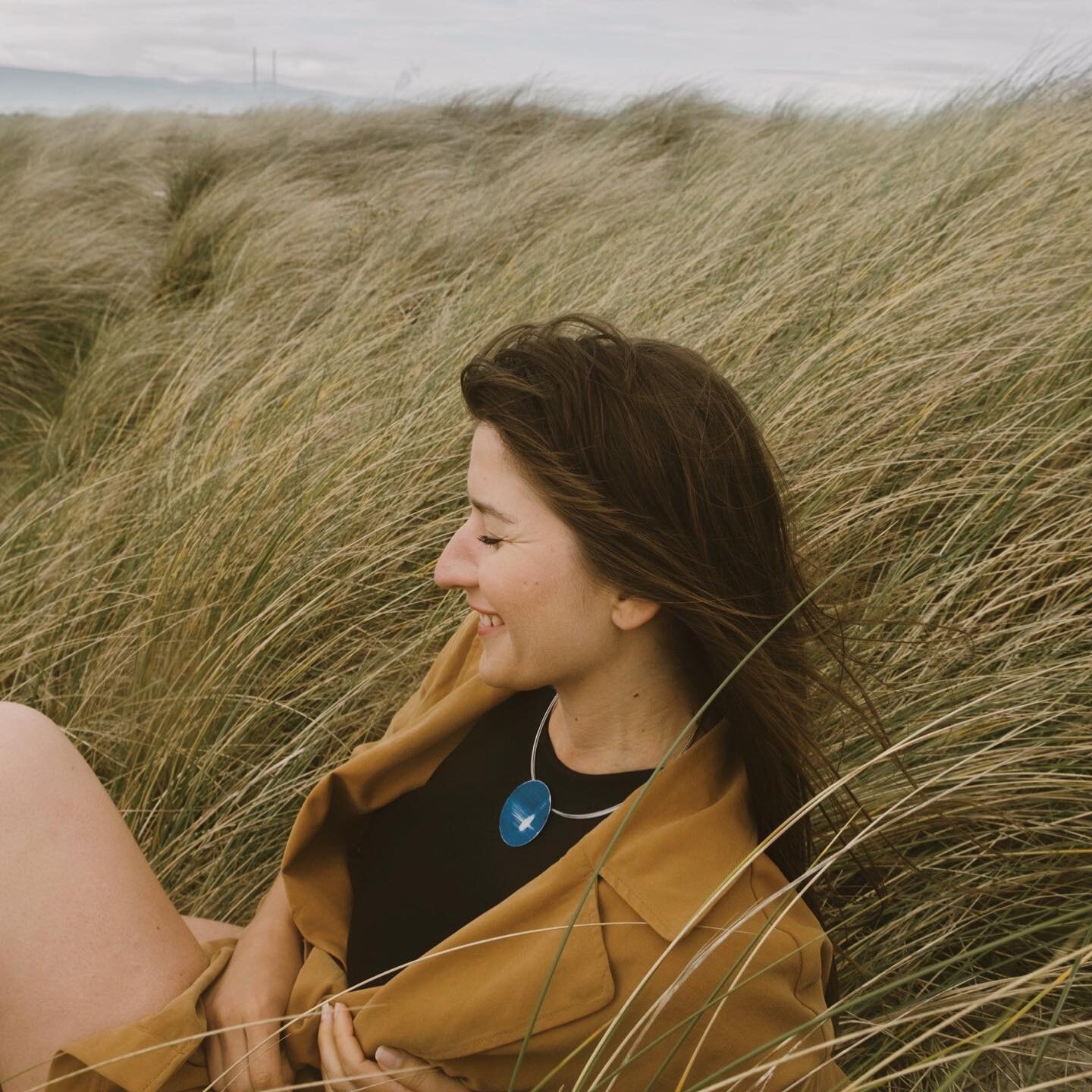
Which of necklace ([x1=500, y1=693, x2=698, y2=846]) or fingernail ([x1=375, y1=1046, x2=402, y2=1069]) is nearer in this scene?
fingernail ([x1=375, y1=1046, x2=402, y2=1069])

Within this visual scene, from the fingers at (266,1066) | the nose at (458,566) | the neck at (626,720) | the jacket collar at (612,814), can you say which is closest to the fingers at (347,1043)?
the fingers at (266,1066)

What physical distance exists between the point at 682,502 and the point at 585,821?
17.4 inches

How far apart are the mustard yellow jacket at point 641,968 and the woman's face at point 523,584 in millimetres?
197

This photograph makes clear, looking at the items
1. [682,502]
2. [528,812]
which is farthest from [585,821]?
[682,502]

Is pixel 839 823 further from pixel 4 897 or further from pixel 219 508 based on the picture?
pixel 219 508

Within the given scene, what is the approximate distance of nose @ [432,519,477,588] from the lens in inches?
57.7

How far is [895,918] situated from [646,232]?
313 centimetres

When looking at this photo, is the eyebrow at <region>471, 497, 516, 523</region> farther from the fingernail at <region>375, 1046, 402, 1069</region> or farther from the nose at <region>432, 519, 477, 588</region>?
the fingernail at <region>375, 1046, 402, 1069</region>

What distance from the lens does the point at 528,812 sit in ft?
5.01

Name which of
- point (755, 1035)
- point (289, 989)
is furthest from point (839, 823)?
point (289, 989)

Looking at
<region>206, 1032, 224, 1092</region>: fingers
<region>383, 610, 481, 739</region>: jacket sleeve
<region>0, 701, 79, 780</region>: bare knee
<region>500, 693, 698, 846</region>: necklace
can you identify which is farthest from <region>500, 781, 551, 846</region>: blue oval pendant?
<region>0, 701, 79, 780</region>: bare knee

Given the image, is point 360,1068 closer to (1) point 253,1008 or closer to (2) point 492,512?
(1) point 253,1008

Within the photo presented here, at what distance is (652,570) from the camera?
1.39 m

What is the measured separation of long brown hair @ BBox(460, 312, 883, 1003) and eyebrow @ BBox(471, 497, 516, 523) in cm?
5
